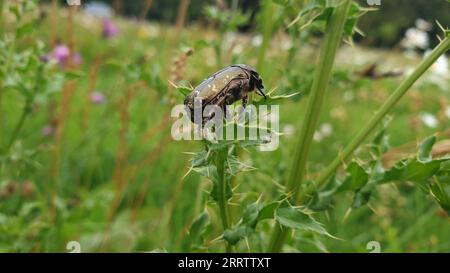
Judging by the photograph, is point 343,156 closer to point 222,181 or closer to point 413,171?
point 413,171

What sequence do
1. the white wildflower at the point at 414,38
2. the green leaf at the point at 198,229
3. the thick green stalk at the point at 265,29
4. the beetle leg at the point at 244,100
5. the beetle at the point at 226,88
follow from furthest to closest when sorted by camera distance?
1. the white wildflower at the point at 414,38
2. the thick green stalk at the point at 265,29
3. the green leaf at the point at 198,229
4. the beetle leg at the point at 244,100
5. the beetle at the point at 226,88

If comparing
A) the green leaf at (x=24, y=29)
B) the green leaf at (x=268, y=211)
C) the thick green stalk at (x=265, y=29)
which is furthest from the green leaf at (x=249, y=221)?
the green leaf at (x=24, y=29)

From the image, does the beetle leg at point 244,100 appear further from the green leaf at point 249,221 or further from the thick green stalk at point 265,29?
the thick green stalk at point 265,29

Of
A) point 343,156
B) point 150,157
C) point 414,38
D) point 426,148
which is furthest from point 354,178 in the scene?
point 414,38

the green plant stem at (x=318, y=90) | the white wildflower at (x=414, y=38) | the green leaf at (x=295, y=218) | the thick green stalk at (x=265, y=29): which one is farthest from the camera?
the white wildflower at (x=414, y=38)

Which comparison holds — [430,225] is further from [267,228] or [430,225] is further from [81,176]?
[81,176]

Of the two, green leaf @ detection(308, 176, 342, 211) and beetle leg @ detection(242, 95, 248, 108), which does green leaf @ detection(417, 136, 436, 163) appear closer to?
green leaf @ detection(308, 176, 342, 211)
